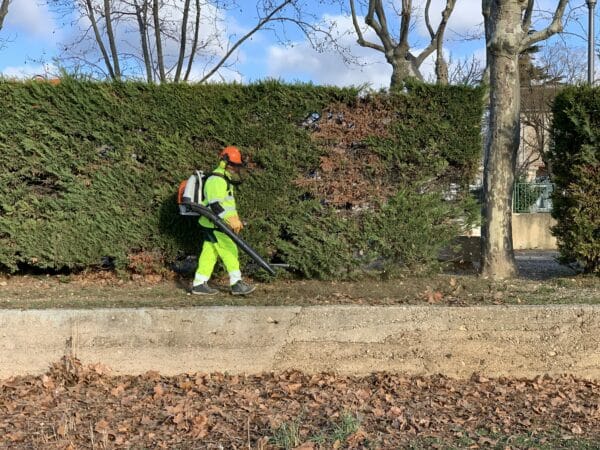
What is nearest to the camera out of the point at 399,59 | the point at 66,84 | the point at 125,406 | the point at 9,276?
the point at 125,406

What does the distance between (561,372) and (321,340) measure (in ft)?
7.36

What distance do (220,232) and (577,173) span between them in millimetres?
4278

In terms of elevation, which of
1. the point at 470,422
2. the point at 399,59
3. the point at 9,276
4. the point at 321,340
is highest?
the point at 399,59

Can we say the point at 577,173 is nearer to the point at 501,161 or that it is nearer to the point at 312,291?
the point at 501,161

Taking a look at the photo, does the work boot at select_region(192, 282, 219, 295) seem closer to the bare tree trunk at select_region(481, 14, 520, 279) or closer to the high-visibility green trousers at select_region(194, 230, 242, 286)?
the high-visibility green trousers at select_region(194, 230, 242, 286)

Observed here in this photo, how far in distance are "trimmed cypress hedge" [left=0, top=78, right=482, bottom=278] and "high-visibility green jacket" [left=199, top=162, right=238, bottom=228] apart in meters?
0.56

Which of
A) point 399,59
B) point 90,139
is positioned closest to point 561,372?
point 90,139

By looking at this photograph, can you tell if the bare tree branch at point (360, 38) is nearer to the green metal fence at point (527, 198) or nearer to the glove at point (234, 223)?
the green metal fence at point (527, 198)

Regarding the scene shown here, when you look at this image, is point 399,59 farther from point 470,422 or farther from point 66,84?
point 470,422

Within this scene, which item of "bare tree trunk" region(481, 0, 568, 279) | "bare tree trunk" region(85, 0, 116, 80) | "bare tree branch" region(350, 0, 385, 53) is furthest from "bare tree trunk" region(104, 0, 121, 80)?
"bare tree trunk" region(481, 0, 568, 279)

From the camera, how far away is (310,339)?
18.0ft

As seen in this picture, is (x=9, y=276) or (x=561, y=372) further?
(x=9, y=276)

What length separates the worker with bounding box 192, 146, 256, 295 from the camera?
255 inches

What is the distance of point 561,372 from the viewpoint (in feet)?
17.7
